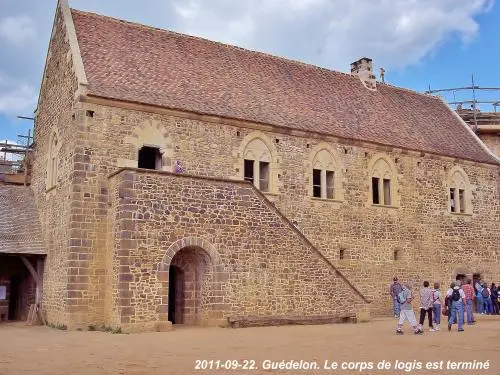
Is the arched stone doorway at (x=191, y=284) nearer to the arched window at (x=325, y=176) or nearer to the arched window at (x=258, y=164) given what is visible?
the arched window at (x=258, y=164)

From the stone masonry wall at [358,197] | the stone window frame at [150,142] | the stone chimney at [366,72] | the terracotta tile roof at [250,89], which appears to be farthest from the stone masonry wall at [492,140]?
the stone window frame at [150,142]

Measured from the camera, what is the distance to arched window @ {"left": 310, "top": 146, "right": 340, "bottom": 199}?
22.7 m

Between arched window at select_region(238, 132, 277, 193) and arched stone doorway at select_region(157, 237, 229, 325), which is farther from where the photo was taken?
arched window at select_region(238, 132, 277, 193)

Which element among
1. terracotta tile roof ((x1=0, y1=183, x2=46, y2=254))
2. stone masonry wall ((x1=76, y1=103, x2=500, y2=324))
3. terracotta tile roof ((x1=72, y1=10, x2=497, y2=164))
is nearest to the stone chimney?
terracotta tile roof ((x1=72, y1=10, x2=497, y2=164))

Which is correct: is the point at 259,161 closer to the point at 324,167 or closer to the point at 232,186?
the point at 324,167

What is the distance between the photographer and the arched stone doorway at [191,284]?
16938mm

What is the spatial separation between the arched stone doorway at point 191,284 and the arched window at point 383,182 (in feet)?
31.6

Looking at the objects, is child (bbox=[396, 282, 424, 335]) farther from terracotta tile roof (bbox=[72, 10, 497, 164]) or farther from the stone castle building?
terracotta tile roof (bbox=[72, 10, 497, 164])

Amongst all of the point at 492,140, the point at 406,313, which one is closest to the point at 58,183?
the point at 406,313

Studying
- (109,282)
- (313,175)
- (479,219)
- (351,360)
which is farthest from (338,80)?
(351,360)

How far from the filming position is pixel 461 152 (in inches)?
1064

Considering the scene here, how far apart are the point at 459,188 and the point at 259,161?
10.6 metres

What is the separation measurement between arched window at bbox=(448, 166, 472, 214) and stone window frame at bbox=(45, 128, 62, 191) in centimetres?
1656

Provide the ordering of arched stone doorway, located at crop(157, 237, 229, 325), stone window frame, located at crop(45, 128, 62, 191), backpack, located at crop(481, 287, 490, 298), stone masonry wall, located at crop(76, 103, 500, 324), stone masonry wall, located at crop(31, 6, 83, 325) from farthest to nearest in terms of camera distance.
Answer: backpack, located at crop(481, 287, 490, 298), stone window frame, located at crop(45, 128, 62, 191), stone masonry wall, located at crop(76, 103, 500, 324), stone masonry wall, located at crop(31, 6, 83, 325), arched stone doorway, located at crop(157, 237, 229, 325)
